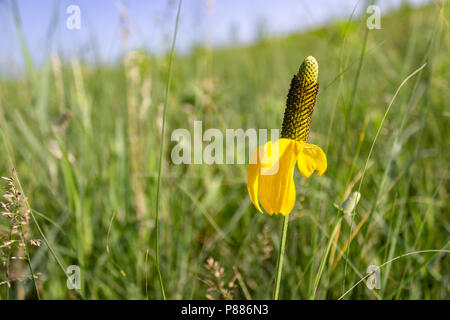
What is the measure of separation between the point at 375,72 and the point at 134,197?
8.92ft

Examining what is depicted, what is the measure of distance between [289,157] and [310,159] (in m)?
0.04

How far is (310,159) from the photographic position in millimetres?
549

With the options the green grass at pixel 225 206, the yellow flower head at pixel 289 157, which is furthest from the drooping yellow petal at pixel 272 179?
the green grass at pixel 225 206

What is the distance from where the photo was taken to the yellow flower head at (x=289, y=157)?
52 centimetres

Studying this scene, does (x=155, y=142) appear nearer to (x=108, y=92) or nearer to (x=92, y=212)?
(x=92, y=212)

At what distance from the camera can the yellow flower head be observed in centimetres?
52

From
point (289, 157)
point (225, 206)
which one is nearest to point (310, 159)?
point (289, 157)

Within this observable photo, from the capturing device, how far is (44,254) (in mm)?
1061

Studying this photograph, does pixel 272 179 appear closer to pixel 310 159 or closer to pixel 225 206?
pixel 310 159

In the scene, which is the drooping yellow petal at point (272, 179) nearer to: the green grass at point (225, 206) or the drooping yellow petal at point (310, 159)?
the drooping yellow petal at point (310, 159)

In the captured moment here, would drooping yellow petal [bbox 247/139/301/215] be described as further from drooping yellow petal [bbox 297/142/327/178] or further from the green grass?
the green grass

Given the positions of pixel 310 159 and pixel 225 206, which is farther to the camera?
pixel 225 206

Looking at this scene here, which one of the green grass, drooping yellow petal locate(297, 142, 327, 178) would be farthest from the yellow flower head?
the green grass
